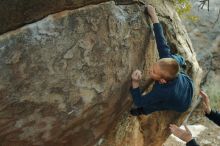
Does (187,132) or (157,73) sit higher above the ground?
(157,73)

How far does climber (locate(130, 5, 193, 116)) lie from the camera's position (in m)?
5.69

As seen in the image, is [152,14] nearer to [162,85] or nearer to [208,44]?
[162,85]

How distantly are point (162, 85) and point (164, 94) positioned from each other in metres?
0.13

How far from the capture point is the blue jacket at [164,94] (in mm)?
5828

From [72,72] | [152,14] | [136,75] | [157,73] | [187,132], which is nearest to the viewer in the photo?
[72,72]

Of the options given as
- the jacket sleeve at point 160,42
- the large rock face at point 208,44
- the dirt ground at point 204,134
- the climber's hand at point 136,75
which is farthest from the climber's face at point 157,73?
the large rock face at point 208,44

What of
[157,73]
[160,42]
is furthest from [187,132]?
[160,42]

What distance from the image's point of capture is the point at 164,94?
583cm

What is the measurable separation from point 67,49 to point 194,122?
865cm

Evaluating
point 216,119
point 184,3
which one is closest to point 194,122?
point 184,3

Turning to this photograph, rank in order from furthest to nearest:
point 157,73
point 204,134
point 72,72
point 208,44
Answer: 1. point 208,44
2. point 204,134
3. point 157,73
4. point 72,72

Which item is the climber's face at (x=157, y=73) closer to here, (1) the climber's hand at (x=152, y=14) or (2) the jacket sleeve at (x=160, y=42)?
(2) the jacket sleeve at (x=160, y=42)

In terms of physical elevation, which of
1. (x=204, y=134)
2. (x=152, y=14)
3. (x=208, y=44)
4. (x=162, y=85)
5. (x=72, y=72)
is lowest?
(x=204, y=134)

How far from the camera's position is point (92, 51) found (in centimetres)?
576
